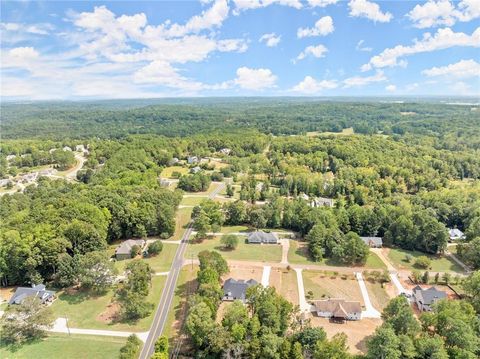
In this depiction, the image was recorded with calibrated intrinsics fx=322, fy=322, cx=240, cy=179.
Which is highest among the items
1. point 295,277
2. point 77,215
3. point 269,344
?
point 77,215

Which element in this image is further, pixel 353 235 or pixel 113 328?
pixel 353 235

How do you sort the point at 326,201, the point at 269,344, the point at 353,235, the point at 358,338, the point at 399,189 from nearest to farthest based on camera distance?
1. the point at 269,344
2. the point at 358,338
3. the point at 353,235
4. the point at 326,201
5. the point at 399,189

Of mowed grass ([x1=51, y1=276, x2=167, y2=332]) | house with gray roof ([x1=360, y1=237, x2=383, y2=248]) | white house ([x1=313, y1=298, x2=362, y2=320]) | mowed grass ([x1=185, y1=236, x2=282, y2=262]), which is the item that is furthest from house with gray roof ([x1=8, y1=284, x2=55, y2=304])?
house with gray roof ([x1=360, y1=237, x2=383, y2=248])

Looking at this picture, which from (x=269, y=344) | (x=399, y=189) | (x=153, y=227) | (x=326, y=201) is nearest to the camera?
(x=269, y=344)

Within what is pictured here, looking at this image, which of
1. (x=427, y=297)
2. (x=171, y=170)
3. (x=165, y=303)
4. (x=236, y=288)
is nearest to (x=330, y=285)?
(x=427, y=297)

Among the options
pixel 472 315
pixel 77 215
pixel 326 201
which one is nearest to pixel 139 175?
pixel 77 215

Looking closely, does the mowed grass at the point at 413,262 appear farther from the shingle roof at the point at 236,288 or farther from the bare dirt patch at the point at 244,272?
the shingle roof at the point at 236,288

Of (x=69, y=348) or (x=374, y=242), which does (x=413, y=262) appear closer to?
(x=374, y=242)

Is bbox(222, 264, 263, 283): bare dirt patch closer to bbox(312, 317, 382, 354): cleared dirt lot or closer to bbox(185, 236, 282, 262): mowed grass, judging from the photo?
bbox(185, 236, 282, 262): mowed grass

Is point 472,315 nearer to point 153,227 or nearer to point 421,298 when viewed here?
point 421,298
